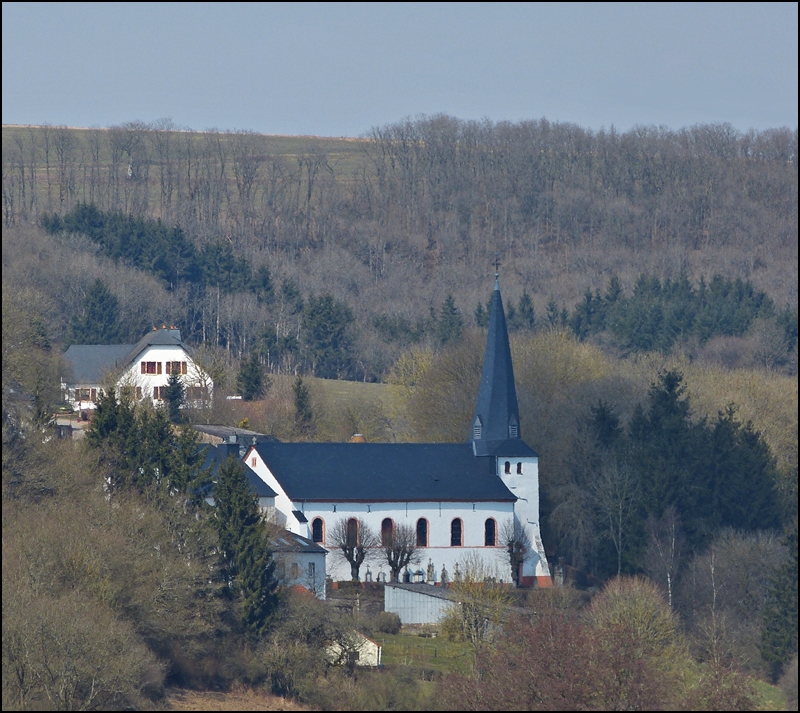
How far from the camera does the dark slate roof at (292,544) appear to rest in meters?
54.1

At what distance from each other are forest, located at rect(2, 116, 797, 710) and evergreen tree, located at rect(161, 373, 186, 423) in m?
1.81

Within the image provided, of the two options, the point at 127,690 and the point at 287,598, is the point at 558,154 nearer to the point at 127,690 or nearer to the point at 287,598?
the point at 287,598

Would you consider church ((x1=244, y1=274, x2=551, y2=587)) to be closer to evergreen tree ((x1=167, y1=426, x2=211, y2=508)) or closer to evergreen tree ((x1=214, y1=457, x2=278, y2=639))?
evergreen tree ((x1=167, y1=426, x2=211, y2=508))

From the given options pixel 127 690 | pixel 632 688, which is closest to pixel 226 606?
pixel 127 690

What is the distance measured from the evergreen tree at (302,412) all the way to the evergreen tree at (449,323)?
20.9 meters

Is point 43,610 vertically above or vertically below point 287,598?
above

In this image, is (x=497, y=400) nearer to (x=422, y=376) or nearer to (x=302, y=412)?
(x=302, y=412)

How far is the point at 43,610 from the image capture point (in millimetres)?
35750

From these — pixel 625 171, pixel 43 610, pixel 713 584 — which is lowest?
pixel 713 584

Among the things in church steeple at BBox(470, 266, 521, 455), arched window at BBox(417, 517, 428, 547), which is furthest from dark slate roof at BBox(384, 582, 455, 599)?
church steeple at BBox(470, 266, 521, 455)

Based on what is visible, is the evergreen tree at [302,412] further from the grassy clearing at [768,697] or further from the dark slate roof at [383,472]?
the grassy clearing at [768,697]

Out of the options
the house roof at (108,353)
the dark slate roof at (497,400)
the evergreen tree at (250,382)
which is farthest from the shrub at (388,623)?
the house roof at (108,353)

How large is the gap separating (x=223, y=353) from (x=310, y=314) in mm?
9096

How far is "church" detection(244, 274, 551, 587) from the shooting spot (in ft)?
206
